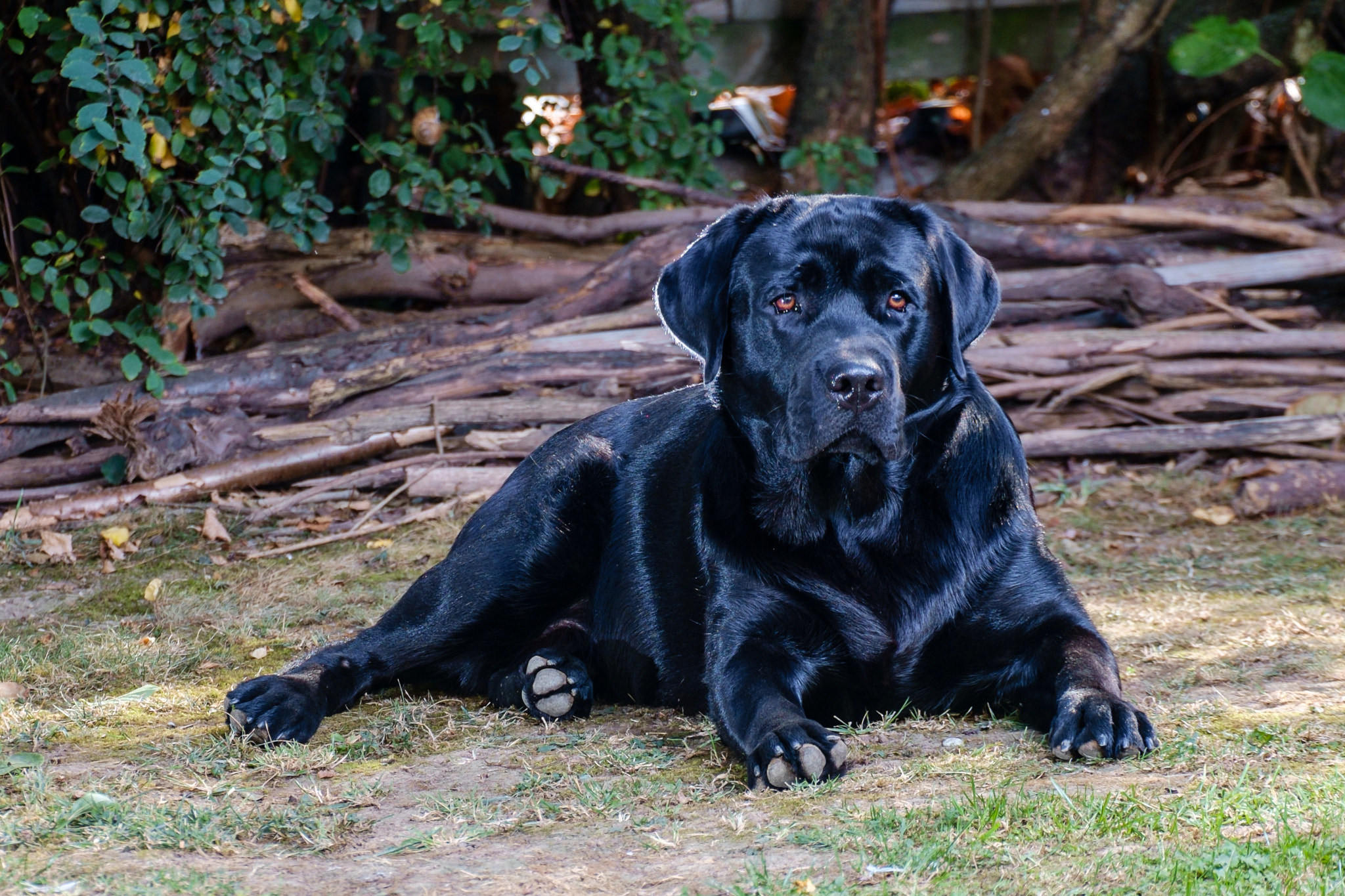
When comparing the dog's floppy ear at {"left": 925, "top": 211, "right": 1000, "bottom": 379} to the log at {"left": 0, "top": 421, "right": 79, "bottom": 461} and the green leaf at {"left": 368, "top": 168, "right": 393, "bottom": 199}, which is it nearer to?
the green leaf at {"left": 368, "top": 168, "right": 393, "bottom": 199}

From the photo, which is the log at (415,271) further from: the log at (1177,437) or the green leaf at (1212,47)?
the green leaf at (1212,47)

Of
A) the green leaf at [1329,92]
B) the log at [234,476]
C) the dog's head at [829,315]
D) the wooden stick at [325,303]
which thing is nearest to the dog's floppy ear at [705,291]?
the dog's head at [829,315]

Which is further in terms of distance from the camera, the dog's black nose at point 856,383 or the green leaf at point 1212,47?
the green leaf at point 1212,47

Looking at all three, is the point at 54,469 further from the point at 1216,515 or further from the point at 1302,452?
the point at 1302,452

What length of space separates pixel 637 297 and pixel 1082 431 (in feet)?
7.73

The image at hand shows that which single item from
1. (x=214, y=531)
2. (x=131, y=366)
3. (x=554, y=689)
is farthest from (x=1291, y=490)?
(x=131, y=366)

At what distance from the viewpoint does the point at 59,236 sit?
18.5 ft

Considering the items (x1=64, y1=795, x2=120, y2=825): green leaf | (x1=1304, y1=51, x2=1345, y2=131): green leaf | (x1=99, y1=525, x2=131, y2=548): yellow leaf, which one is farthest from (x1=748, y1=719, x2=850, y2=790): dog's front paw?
(x1=1304, y1=51, x2=1345, y2=131): green leaf

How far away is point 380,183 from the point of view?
20.4 ft

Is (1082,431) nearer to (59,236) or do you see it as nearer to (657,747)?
(657,747)

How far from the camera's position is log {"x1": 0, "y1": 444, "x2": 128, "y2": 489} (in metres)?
5.92

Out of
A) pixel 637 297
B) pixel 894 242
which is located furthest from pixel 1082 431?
pixel 894 242

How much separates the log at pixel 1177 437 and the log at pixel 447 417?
7.10ft

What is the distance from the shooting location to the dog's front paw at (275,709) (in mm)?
3225
